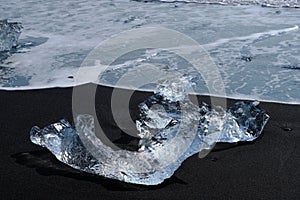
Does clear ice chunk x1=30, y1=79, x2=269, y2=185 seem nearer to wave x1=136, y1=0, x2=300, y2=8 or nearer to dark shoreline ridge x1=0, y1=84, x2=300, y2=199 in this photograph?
dark shoreline ridge x1=0, y1=84, x2=300, y2=199

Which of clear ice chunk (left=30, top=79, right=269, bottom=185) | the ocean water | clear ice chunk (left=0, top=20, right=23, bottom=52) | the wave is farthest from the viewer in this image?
the wave

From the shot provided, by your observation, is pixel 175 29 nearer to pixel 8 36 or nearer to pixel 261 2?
pixel 8 36

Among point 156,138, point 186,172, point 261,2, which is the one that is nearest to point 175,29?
point 261,2

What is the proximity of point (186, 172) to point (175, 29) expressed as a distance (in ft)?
14.0

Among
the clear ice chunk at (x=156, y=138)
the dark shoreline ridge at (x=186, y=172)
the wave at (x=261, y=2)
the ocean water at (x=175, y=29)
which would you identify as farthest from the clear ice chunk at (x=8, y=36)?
the wave at (x=261, y=2)

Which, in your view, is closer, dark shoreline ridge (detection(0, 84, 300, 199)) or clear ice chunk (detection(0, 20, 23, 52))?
dark shoreline ridge (detection(0, 84, 300, 199))

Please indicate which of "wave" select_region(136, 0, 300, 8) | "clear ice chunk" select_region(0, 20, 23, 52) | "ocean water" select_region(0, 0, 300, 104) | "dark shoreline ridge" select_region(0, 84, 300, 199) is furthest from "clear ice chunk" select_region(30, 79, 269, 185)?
"wave" select_region(136, 0, 300, 8)

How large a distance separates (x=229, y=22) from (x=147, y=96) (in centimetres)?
367

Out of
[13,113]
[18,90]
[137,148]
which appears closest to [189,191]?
[137,148]

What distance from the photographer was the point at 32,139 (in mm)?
3020

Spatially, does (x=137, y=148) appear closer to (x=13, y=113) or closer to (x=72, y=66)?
(x=13, y=113)

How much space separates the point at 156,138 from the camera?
9.94 ft

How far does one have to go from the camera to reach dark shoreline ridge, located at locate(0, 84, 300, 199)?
2.53m

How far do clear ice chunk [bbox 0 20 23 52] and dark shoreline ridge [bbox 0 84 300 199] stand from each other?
2.39 metres
